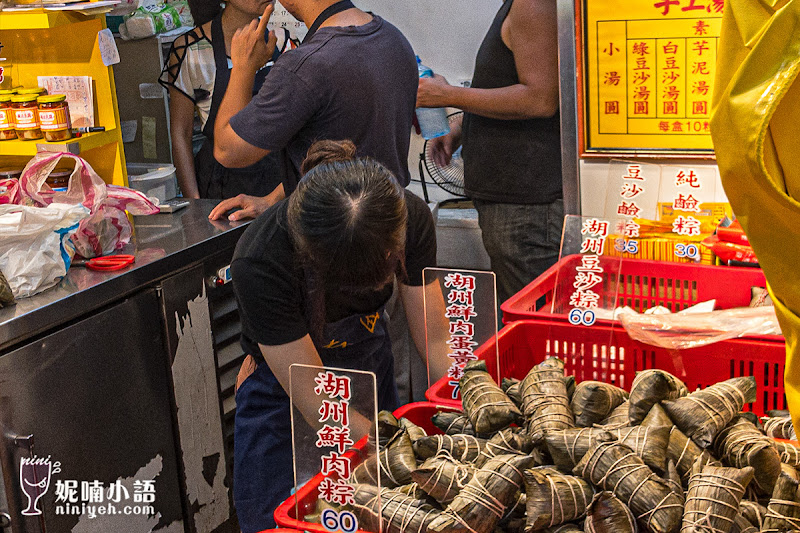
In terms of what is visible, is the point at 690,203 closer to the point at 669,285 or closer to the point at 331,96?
the point at 669,285

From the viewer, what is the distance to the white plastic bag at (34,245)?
208 cm

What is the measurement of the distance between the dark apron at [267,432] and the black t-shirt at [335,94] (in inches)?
26.9

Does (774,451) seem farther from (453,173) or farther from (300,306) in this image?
(453,173)

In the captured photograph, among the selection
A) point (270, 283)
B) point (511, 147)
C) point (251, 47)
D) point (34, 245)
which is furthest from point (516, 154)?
point (34, 245)

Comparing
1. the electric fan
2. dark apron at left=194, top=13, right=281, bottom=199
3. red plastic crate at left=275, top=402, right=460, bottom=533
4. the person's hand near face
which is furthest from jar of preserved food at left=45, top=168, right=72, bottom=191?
red plastic crate at left=275, top=402, right=460, bottom=533

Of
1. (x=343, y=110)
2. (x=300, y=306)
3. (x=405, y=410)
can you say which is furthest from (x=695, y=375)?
(x=343, y=110)

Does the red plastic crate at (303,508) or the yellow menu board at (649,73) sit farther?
the yellow menu board at (649,73)

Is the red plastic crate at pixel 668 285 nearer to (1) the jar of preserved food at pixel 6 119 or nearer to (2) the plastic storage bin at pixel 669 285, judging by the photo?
(2) the plastic storage bin at pixel 669 285

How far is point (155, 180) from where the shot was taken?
11.5 feet

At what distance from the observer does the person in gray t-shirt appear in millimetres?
2320

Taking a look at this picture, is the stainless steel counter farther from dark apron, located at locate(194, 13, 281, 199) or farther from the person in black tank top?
the person in black tank top

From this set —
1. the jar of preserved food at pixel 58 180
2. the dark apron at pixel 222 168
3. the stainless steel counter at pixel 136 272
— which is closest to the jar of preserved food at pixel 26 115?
the jar of preserved food at pixel 58 180

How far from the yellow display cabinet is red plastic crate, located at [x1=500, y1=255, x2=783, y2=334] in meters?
1.61

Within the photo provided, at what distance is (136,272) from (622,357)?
1302 mm
